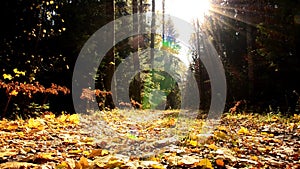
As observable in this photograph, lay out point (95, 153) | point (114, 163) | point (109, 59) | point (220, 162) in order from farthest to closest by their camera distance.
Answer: point (109, 59)
point (95, 153)
point (220, 162)
point (114, 163)

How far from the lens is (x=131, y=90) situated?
55.9 feet

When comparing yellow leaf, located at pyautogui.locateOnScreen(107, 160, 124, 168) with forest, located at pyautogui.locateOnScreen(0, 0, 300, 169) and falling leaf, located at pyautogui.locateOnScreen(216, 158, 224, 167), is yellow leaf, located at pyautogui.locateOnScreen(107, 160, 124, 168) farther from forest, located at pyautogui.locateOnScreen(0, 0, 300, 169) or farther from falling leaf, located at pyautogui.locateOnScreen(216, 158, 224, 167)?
falling leaf, located at pyautogui.locateOnScreen(216, 158, 224, 167)

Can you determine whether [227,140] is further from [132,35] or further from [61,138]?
[132,35]

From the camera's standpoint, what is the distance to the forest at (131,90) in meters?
3.11

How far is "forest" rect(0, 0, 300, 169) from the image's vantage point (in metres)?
3.11

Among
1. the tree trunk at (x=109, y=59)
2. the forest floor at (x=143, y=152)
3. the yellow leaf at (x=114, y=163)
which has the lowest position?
the forest floor at (x=143, y=152)

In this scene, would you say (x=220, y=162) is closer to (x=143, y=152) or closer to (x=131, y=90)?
(x=143, y=152)

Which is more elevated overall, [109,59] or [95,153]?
[109,59]

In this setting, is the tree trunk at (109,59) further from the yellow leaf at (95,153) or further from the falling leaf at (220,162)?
the falling leaf at (220,162)

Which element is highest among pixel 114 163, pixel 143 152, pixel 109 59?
pixel 109 59

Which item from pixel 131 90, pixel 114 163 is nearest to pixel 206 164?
pixel 114 163

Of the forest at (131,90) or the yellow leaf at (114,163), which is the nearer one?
the yellow leaf at (114,163)

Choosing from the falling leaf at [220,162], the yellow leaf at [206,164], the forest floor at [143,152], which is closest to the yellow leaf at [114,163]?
the forest floor at [143,152]

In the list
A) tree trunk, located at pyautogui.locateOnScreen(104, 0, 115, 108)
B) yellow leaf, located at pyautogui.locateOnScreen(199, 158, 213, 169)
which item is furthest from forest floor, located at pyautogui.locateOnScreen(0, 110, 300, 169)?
tree trunk, located at pyautogui.locateOnScreen(104, 0, 115, 108)
